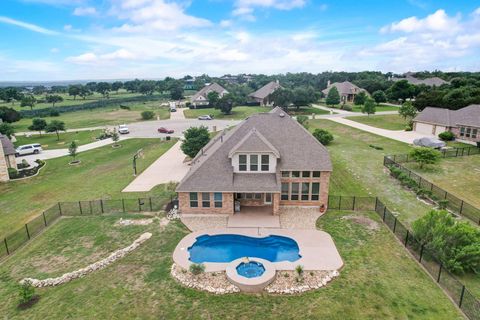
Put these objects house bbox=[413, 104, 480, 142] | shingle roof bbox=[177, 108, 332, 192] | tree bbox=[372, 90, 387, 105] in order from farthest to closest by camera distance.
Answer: tree bbox=[372, 90, 387, 105] < house bbox=[413, 104, 480, 142] < shingle roof bbox=[177, 108, 332, 192]

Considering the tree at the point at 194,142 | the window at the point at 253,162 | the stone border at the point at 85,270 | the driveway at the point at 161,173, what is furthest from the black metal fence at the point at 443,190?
the stone border at the point at 85,270

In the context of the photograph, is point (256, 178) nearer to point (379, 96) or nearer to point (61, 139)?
point (61, 139)

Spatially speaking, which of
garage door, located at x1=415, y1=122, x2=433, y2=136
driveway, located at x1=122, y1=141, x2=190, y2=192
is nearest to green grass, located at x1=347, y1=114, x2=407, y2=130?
garage door, located at x1=415, y1=122, x2=433, y2=136

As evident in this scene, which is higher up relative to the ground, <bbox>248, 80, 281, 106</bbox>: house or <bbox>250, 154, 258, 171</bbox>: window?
<bbox>248, 80, 281, 106</bbox>: house

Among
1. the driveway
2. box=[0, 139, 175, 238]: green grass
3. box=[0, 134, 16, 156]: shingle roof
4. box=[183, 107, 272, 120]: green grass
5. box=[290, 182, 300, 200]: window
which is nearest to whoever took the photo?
box=[290, 182, 300, 200]: window

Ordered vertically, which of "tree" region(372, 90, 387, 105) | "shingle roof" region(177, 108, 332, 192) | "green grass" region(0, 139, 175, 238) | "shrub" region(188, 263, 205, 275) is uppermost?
"tree" region(372, 90, 387, 105)

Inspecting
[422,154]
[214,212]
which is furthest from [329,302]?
[422,154]

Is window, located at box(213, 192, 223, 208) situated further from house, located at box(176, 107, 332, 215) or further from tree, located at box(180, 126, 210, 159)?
tree, located at box(180, 126, 210, 159)
